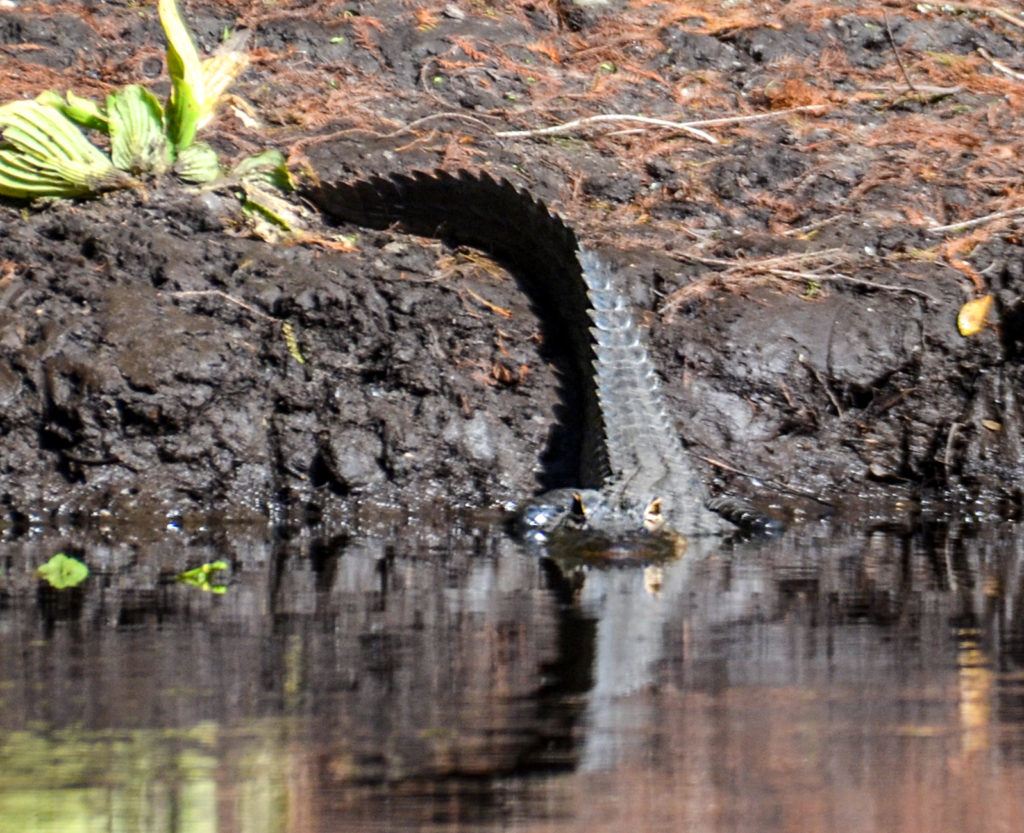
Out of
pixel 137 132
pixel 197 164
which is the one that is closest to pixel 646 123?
pixel 197 164

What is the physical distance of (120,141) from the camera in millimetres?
6426

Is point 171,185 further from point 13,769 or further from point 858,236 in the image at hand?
point 13,769

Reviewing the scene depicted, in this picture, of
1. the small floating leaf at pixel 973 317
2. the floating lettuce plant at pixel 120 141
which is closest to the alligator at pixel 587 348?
the floating lettuce plant at pixel 120 141

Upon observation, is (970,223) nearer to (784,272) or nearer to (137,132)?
(784,272)

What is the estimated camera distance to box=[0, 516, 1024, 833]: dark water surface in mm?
1994

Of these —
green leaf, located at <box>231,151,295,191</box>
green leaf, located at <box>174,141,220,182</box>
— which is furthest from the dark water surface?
green leaf, located at <box>231,151,295,191</box>

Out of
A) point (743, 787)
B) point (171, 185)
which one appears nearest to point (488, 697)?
point (743, 787)

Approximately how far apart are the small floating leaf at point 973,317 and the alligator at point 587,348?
1454 millimetres

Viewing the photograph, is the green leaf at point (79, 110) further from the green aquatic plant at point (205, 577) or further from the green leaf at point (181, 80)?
the green aquatic plant at point (205, 577)

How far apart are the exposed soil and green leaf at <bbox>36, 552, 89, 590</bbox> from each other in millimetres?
1198

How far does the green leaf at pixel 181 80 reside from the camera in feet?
20.6

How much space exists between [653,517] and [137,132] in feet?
10.9

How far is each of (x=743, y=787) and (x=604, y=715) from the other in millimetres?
418

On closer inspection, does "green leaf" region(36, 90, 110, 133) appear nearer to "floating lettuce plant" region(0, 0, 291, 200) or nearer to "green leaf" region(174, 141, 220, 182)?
"floating lettuce plant" region(0, 0, 291, 200)
